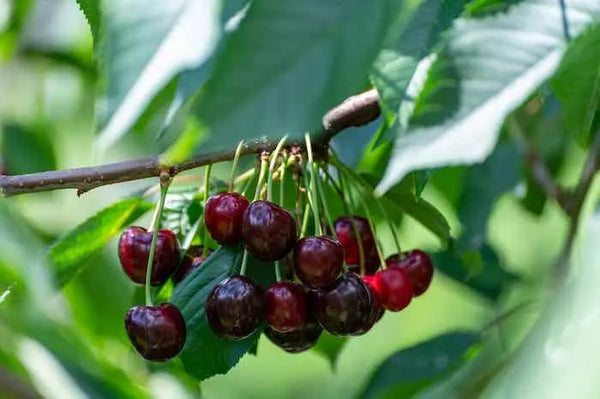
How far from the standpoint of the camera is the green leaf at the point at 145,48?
26.0 inches

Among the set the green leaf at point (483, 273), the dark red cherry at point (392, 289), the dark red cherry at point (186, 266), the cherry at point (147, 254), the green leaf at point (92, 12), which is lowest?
the green leaf at point (483, 273)

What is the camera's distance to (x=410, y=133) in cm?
74

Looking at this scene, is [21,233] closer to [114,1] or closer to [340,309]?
[114,1]

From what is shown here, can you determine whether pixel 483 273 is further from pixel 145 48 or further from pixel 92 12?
pixel 145 48

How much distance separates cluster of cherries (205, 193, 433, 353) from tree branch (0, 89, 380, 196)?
0.22ft

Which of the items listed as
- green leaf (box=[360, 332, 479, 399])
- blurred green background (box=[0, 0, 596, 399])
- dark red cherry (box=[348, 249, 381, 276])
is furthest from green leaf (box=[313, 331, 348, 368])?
dark red cherry (box=[348, 249, 381, 276])

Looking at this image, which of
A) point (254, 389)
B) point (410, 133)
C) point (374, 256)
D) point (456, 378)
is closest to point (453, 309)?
point (254, 389)

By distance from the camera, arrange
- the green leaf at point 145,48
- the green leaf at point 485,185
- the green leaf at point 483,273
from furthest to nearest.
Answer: the green leaf at point 483,273 → the green leaf at point 485,185 → the green leaf at point 145,48

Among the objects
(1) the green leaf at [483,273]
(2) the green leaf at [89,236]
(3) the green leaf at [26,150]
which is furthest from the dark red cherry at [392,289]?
(3) the green leaf at [26,150]

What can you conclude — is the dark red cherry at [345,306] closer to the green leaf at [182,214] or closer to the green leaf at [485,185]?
the green leaf at [182,214]

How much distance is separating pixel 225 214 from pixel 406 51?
37 cm

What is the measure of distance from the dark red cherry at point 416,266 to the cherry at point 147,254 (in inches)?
10.4

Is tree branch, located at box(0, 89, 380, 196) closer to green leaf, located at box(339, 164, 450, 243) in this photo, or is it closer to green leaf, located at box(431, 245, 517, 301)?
green leaf, located at box(339, 164, 450, 243)

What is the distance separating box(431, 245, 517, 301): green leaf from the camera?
6.69 ft
